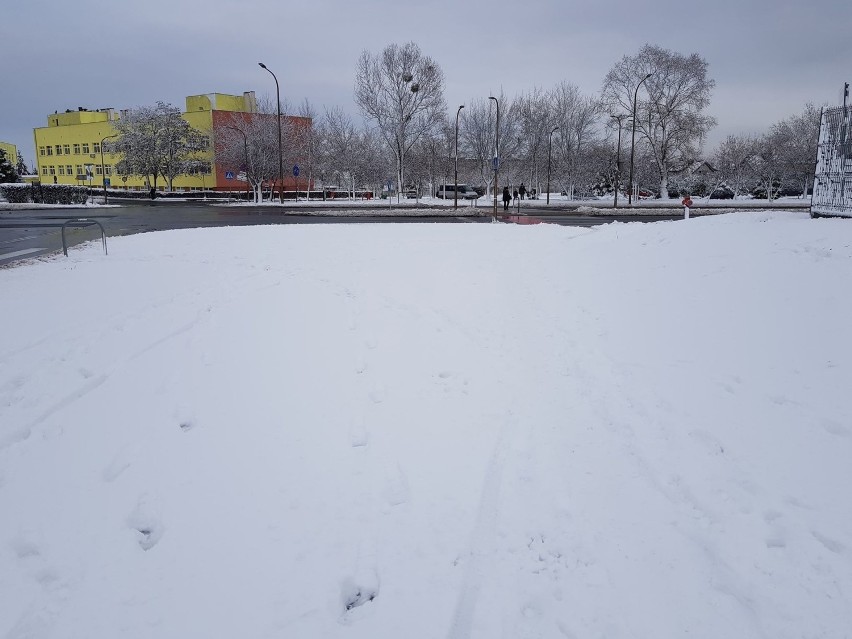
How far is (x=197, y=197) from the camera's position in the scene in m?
60.3

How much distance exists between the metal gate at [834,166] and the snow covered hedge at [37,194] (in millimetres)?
50208

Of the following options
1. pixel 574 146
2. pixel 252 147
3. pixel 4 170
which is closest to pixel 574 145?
pixel 574 146

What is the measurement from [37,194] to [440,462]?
53534 millimetres

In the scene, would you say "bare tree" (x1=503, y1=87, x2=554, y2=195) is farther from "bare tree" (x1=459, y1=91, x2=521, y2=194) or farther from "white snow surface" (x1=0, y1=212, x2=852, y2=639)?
"white snow surface" (x1=0, y1=212, x2=852, y2=639)

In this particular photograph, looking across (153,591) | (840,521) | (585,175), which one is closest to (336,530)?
(153,591)

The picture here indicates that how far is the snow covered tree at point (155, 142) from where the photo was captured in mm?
Answer: 57438

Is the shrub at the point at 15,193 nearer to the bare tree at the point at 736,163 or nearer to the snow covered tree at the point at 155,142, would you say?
the snow covered tree at the point at 155,142

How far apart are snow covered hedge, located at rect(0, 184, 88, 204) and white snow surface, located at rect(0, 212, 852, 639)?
150 feet

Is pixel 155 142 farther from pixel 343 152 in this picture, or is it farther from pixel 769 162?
pixel 769 162

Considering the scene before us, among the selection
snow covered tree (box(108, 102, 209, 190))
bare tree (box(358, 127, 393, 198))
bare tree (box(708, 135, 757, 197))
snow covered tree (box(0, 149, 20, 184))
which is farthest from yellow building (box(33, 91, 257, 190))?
bare tree (box(708, 135, 757, 197))

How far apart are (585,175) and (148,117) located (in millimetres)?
43658

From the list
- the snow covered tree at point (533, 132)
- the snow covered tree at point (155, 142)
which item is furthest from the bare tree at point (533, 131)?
the snow covered tree at point (155, 142)

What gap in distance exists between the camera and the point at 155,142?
57.6m

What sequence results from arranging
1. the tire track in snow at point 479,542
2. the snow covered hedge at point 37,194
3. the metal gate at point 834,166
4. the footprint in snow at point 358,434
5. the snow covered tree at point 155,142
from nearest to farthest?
1. the tire track in snow at point 479,542
2. the footprint in snow at point 358,434
3. the metal gate at point 834,166
4. the snow covered hedge at point 37,194
5. the snow covered tree at point 155,142
